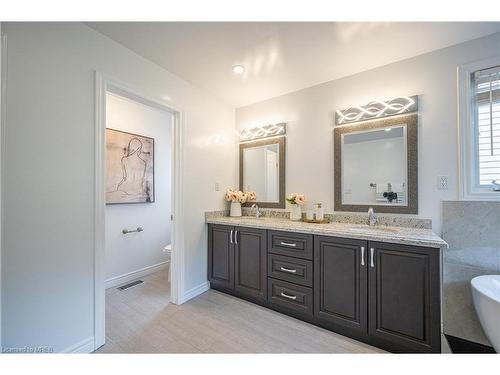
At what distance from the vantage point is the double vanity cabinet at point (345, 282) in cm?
146

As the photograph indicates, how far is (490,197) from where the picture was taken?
165cm

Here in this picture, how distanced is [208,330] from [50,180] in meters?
1.64

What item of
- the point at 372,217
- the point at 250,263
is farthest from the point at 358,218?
the point at 250,263

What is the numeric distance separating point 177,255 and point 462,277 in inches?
101

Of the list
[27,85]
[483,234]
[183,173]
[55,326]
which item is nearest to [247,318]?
[55,326]

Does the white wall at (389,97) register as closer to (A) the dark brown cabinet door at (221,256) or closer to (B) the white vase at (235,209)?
(B) the white vase at (235,209)

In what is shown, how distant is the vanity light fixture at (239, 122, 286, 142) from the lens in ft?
8.95

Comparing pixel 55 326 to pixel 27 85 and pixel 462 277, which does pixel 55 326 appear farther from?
pixel 462 277

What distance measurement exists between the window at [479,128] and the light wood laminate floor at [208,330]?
1564mm

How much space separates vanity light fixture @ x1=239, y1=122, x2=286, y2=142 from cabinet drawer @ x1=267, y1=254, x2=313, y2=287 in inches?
60.0

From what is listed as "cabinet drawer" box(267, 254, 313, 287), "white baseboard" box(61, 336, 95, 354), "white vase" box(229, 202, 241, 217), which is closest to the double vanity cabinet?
"cabinet drawer" box(267, 254, 313, 287)

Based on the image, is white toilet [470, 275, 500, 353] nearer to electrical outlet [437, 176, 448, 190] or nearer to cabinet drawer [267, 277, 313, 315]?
electrical outlet [437, 176, 448, 190]

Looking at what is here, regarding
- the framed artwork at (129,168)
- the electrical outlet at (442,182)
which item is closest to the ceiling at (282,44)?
the electrical outlet at (442,182)

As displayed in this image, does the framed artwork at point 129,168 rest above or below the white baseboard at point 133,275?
above
